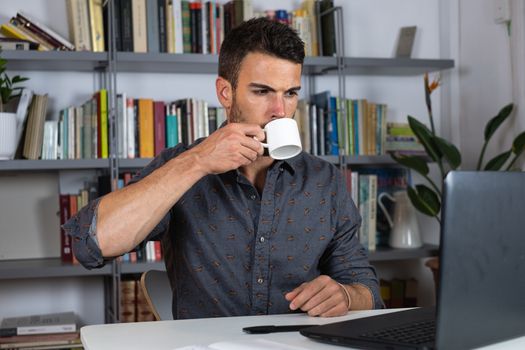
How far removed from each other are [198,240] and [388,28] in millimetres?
2291

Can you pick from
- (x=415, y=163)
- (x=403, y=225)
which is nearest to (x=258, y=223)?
(x=415, y=163)

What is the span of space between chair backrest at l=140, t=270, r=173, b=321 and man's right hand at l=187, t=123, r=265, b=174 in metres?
0.42

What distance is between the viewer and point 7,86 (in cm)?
290

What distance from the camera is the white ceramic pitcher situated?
11.3 ft

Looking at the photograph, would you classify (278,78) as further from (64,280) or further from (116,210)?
(64,280)

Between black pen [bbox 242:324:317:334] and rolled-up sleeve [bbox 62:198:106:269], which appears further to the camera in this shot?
rolled-up sleeve [bbox 62:198:106:269]

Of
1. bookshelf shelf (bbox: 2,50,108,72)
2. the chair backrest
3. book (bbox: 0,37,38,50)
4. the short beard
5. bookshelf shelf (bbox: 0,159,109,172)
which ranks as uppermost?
book (bbox: 0,37,38,50)

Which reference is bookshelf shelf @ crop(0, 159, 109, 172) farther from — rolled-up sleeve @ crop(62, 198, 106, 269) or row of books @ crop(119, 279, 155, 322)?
rolled-up sleeve @ crop(62, 198, 106, 269)

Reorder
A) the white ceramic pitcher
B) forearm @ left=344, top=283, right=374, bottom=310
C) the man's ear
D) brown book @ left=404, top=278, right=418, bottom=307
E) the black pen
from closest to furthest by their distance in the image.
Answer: the black pen
forearm @ left=344, top=283, right=374, bottom=310
the man's ear
the white ceramic pitcher
brown book @ left=404, top=278, right=418, bottom=307

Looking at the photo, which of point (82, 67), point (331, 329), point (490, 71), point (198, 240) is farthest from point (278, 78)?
point (490, 71)

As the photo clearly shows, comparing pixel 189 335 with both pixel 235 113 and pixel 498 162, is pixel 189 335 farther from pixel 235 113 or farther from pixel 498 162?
pixel 498 162

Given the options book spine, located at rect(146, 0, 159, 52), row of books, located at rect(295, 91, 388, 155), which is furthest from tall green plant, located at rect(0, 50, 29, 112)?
row of books, located at rect(295, 91, 388, 155)

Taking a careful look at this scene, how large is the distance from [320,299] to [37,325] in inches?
73.8

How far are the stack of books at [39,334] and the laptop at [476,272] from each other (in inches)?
80.9
